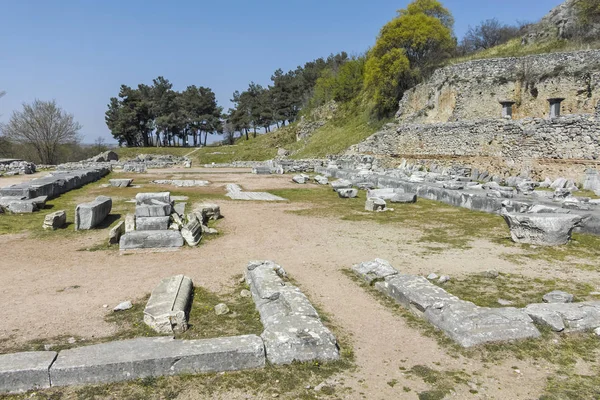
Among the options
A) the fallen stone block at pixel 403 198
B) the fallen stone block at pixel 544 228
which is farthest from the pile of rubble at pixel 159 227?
the fallen stone block at pixel 544 228

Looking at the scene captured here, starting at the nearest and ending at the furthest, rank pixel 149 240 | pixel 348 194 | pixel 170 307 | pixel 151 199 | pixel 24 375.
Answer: pixel 24 375 → pixel 170 307 → pixel 149 240 → pixel 151 199 → pixel 348 194

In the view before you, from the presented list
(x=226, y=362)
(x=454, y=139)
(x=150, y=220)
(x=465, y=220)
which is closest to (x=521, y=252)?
(x=465, y=220)

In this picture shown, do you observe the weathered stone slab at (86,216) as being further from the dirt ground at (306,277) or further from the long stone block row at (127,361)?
the long stone block row at (127,361)

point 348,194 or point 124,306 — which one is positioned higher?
point 348,194

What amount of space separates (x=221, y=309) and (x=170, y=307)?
705mm

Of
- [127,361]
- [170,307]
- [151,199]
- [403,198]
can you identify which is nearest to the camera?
[127,361]

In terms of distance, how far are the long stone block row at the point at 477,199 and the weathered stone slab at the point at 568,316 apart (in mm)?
5530

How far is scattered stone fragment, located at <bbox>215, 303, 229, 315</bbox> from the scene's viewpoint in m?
5.65

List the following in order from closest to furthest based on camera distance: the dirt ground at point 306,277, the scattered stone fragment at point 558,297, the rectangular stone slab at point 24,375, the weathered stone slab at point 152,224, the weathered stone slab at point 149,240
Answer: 1. the rectangular stone slab at point 24,375
2. the dirt ground at point 306,277
3. the scattered stone fragment at point 558,297
4. the weathered stone slab at point 149,240
5. the weathered stone slab at point 152,224

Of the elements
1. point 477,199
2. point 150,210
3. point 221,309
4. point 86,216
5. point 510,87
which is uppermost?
point 510,87

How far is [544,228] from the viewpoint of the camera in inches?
357

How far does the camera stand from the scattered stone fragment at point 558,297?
5.78m

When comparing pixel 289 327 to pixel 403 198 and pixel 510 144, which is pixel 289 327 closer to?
pixel 403 198

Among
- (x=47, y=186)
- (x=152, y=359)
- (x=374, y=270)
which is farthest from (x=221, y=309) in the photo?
(x=47, y=186)
